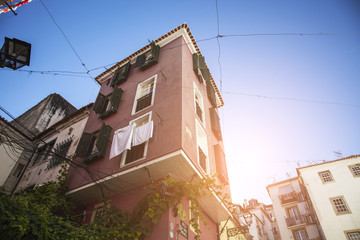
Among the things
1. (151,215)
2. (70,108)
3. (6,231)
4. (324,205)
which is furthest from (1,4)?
(324,205)

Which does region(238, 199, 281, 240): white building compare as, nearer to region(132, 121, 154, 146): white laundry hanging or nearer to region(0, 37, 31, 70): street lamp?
region(132, 121, 154, 146): white laundry hanging

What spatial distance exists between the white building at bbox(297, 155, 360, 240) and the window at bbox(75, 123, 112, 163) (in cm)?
2849

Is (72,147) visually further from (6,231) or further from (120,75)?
(6,231)

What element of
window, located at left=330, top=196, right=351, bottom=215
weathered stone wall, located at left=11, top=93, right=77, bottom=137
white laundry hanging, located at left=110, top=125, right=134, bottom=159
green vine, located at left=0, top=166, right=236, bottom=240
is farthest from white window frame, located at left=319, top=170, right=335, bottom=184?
weathered stone wall, located at left=11, top=93, right=77, bottom=137

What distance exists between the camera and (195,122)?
1107 centimetres

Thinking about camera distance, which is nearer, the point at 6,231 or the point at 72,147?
the point at 6,231

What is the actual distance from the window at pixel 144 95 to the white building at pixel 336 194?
2756 cm

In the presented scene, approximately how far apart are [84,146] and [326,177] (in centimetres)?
3117

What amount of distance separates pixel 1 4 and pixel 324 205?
36.1 m

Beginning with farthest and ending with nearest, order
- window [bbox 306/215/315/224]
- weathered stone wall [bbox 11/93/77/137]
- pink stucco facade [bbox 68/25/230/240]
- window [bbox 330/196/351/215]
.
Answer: window [bbox 306/215/315/224] → window [bbox 330/196/351/215] → weathered stone wall [bbox 11/93/77/137] → pink stucco facade [bbox 68/25/230/240]

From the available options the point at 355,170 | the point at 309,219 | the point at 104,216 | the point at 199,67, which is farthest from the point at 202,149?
the point at 309,219

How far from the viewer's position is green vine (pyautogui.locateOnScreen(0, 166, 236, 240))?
5516 mm

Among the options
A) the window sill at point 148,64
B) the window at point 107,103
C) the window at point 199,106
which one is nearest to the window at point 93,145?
the window at point 107,103

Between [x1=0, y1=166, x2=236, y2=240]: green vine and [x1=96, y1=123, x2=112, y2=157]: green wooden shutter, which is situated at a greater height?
[x1=96, y1=123, x2=112, y2=157]: green wooden shutter
